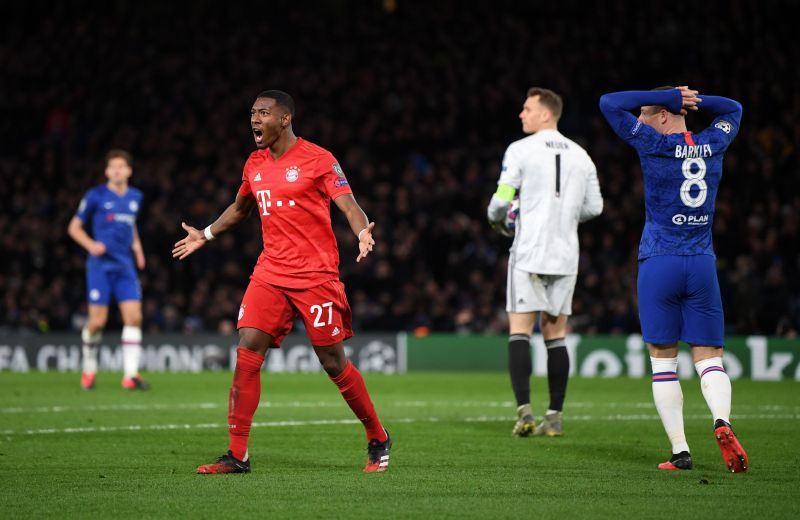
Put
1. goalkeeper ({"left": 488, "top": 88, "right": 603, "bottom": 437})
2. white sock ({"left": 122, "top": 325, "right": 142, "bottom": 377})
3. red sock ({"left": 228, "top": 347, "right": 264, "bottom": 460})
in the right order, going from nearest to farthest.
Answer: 1. red sock ({"left": 228, "top": 347, "right": 264, "bottom": 460})
2. goalkeeper ({"left": 488, "top": 88, "right": 603, "bottom": 437})
3. white sock ({"left": 122, "top": 325, "right": 142, "bottom": 377})

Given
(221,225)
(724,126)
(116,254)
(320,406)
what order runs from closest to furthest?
1. (724,126)
2. (221,225)
3. (320,406)
4. (116,254)

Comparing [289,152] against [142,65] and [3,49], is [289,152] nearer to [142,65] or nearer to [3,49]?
[142,65]

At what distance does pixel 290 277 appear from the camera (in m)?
7.31

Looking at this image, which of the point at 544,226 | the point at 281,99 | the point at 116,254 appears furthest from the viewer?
the point at 116,254

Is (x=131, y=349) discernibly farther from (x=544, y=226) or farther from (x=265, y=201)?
(x=265, y=201)

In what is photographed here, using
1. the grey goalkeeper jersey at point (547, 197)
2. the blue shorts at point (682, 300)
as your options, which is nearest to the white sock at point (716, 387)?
the blue shorts at point (682, 300)

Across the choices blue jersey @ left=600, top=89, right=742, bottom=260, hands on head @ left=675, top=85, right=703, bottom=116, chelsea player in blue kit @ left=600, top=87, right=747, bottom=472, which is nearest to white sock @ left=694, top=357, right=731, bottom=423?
chelsea player in blue kit @ left=600, top=87, right=747, bottom=472

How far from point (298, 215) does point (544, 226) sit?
9.73 feet

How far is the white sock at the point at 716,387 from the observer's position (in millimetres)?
7277

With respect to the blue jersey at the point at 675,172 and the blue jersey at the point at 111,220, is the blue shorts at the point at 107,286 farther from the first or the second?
the blue jersey at the point at 675,172

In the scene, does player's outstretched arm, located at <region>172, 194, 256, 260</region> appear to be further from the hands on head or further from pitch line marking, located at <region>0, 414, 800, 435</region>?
the hands on head

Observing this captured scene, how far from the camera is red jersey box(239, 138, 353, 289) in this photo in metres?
7.33

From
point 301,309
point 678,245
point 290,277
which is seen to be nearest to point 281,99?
point 290,277

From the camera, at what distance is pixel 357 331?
70.8ft
